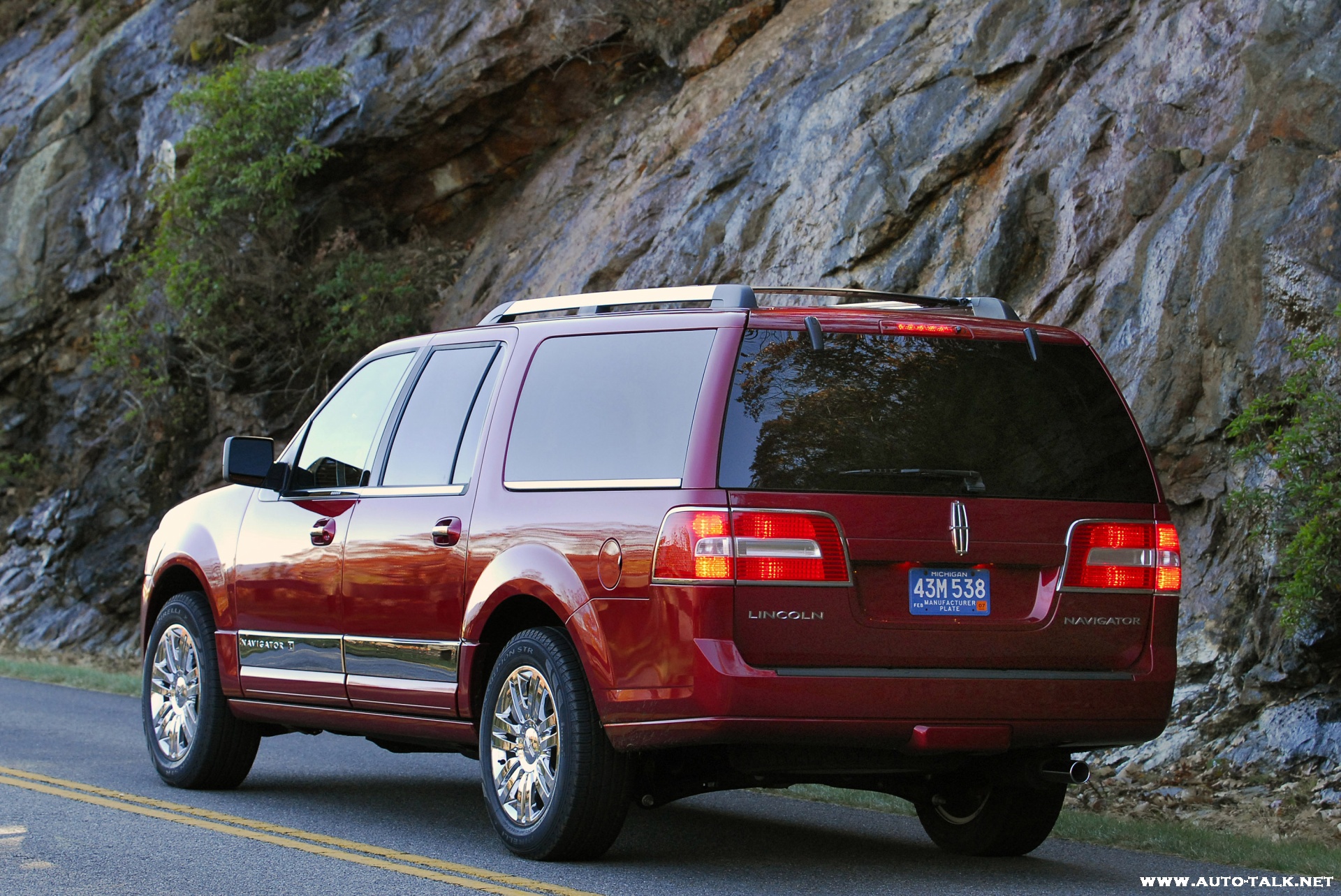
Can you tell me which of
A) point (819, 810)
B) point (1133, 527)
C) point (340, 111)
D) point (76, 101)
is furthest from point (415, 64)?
point (1133, 527)

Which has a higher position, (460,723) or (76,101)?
(76,101)

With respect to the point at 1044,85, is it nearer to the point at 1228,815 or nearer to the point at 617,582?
the point at 1228,815

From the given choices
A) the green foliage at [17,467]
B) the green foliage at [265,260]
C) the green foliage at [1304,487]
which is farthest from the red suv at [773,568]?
the green foliage at [17,467]

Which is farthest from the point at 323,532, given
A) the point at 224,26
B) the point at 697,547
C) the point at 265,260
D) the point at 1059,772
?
the point at 224,26

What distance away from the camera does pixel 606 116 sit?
20.6 metres

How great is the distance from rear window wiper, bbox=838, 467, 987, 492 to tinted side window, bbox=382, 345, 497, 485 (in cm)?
184

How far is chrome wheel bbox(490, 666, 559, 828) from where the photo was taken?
615cm

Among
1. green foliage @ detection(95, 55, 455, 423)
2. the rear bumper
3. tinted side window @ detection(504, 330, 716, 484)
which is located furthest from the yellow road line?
green foliage @ detection(95, 55, 455, 423)

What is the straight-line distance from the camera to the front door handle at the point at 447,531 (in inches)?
262

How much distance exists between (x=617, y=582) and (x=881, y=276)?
874 cm

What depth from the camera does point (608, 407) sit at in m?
6.24

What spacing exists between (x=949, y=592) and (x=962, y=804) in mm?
1489

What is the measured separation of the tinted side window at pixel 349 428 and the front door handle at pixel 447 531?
35.0 inches

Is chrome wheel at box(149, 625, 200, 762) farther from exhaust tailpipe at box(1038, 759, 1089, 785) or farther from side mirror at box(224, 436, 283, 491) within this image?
exhaust tailpipe at box(1038, 759, 1089, 785)
